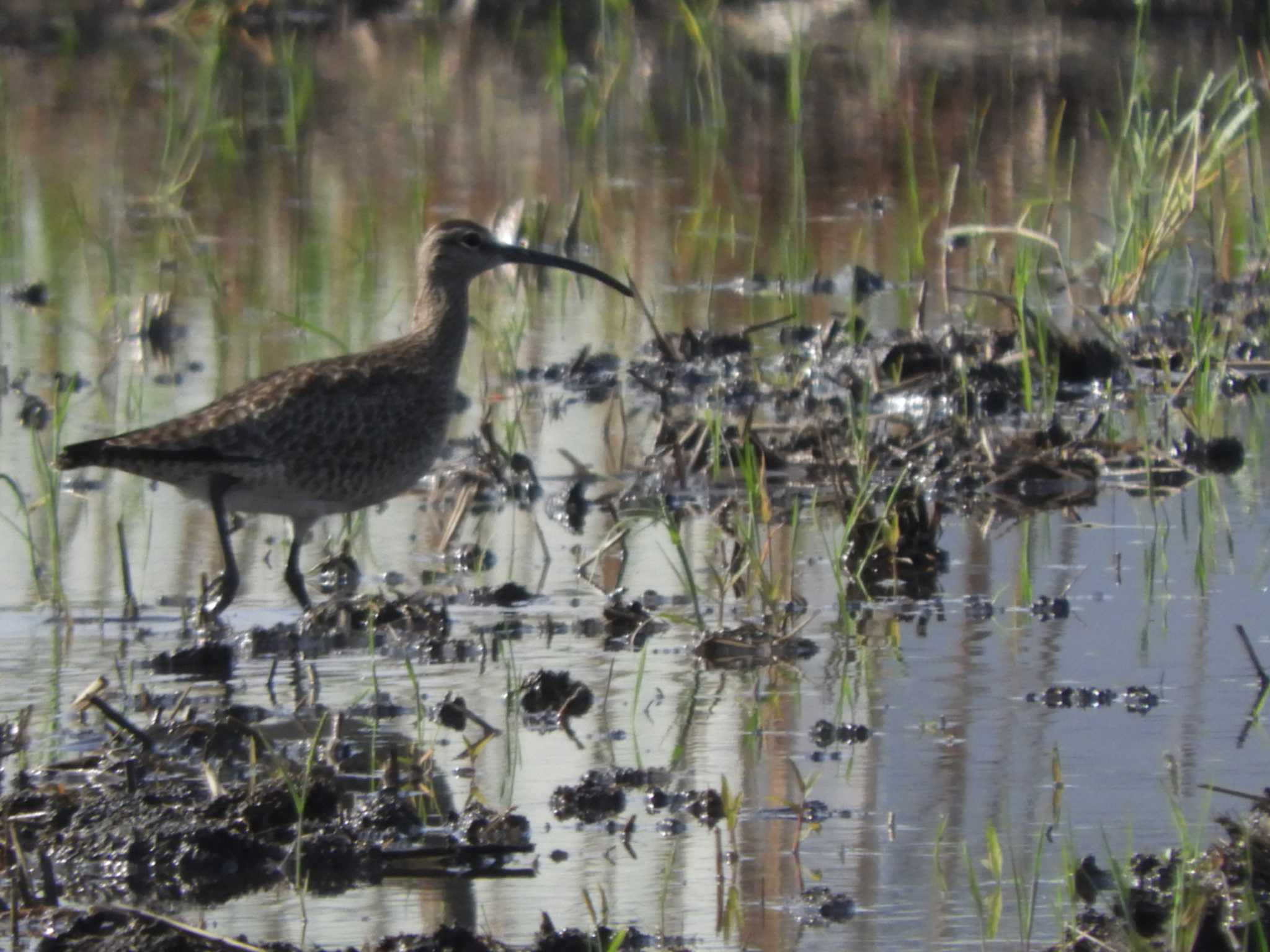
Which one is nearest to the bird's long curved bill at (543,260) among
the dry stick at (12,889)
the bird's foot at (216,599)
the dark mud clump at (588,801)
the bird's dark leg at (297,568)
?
the bird's dark leg at (297,568)

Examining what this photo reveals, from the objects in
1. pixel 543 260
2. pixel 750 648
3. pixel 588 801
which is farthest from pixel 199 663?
pixel 543 260

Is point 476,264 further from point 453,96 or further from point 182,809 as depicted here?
point 453,96

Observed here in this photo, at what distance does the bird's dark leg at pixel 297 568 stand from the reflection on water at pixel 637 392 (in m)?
0.08

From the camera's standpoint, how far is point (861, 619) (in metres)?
6.76

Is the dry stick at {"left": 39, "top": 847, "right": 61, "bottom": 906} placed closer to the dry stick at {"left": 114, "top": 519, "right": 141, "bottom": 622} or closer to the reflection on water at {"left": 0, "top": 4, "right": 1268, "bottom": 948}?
the reflection on water at {"left": 0, "top": 4, "right": 1268, "bottom": 948}

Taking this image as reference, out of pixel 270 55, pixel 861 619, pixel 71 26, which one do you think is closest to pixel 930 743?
pixel 861 619

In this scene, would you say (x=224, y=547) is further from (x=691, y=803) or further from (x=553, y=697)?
(x=691, y=803)

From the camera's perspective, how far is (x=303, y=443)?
7.45 metres

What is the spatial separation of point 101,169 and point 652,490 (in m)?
8.24

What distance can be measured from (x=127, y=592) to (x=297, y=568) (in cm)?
50

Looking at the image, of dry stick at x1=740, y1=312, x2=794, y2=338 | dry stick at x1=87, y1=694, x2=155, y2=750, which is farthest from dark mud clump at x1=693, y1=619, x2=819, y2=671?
dry stick at x1=740, y1=312, x2=794, y2=338

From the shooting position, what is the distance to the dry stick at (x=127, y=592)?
694cm

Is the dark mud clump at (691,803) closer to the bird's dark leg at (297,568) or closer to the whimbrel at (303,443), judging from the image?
the bird's dark leg at (297,568)

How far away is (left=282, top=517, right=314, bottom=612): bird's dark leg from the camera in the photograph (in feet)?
23.3
